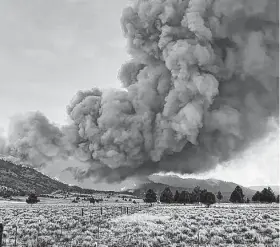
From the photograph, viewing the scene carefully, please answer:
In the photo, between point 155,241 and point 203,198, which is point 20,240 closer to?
point 155,241

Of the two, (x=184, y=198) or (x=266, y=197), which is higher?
(x=266, y=197)

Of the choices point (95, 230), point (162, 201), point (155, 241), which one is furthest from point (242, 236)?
point (162, 201)

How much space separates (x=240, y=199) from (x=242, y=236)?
2806 inches

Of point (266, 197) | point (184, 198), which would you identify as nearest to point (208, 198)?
A: point (184, 198)

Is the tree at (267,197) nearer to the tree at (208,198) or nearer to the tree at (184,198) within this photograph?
the tree at (208,198)

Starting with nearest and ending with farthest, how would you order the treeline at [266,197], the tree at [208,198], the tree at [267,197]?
the tree at [208,198] < the tree at [267,197] < the treeline at [266,197]

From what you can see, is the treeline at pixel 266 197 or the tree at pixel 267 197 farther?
the treeline at pixel 266 197

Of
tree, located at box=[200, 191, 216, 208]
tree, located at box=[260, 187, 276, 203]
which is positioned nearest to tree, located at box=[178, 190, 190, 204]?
tree, located at box=[200, 191, 216, 208]

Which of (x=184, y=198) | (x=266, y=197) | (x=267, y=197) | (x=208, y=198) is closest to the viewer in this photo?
(x=208, y=198)

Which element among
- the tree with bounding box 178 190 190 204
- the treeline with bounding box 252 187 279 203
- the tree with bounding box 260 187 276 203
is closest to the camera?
the tree with bounding box 178 190 190 204

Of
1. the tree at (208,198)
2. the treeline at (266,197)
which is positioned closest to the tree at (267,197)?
the treeline at (266,197)

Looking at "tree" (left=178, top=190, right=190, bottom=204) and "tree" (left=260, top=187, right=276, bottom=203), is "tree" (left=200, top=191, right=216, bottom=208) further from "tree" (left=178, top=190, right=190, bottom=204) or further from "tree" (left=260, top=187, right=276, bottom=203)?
"tree" (left=260, top=187, right=276, bottom=203)

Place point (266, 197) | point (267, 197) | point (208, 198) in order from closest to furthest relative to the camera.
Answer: point (208, 198) → point (267, 197) → point (266, 197)

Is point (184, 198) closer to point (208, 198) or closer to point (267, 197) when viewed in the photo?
point (208, 198)
